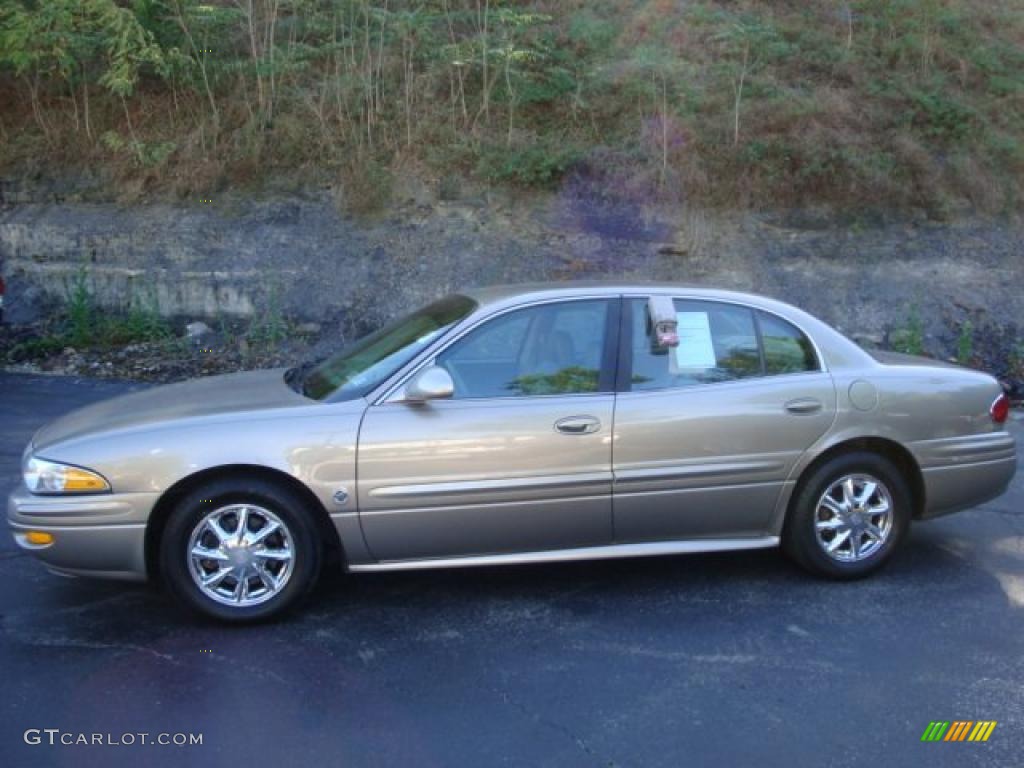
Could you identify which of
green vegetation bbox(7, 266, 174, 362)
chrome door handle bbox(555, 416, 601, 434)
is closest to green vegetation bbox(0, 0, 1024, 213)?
green vegetation bbox(7, 266, 174, 362)

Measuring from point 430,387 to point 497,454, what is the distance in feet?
1.44

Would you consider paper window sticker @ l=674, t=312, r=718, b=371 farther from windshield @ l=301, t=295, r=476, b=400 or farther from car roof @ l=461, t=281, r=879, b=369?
windshield @ l=301, t=295, r=476, b=400

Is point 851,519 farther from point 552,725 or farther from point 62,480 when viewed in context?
point 62,480

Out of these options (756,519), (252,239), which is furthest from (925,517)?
(252,239)

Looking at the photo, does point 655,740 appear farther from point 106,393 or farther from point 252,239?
point 252,239

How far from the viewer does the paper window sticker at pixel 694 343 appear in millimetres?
5332

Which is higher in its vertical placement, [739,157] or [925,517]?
[739,157]

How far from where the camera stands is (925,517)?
18.4ft

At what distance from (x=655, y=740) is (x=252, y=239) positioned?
1048 cm

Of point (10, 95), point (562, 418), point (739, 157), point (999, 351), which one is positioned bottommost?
point (999, 351)

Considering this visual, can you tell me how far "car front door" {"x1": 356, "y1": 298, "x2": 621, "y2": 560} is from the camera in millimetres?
4871

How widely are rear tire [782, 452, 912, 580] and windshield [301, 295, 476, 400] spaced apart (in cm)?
194

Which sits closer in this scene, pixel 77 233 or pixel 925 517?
pixel 925 517

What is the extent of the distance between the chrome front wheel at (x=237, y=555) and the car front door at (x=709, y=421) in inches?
62.8
